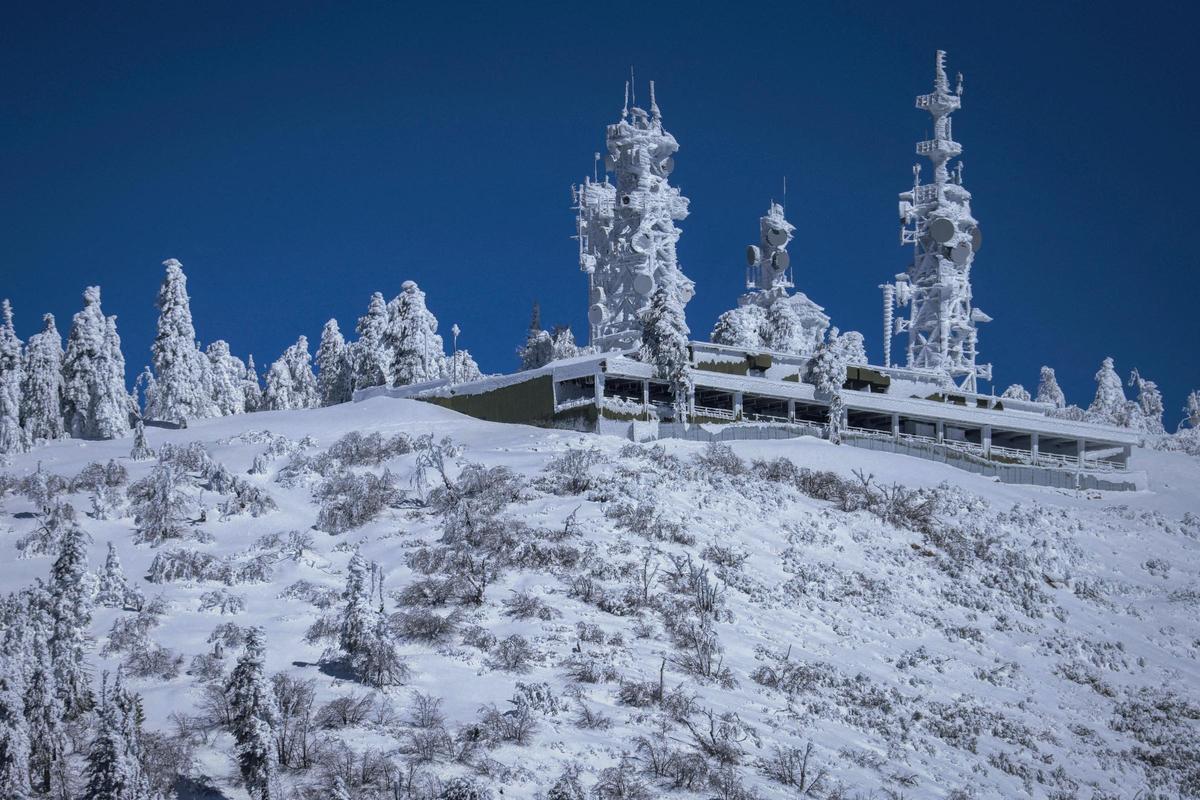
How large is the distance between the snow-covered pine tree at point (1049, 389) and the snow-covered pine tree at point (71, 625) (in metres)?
94.4

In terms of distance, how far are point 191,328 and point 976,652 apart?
52540 mm

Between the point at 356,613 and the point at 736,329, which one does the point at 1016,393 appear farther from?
the point at 356,613

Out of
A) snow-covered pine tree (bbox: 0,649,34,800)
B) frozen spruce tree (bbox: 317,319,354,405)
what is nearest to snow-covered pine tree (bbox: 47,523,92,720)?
snow-covered pine tree (bbox: 0,649,34,800)

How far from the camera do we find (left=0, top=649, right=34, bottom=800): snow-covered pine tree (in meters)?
24.2

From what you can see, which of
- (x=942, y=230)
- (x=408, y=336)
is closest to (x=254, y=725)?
(x=408, y=336)

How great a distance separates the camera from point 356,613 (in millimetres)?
32906

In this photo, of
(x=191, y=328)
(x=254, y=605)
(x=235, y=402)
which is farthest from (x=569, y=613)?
(x=235, y=402)

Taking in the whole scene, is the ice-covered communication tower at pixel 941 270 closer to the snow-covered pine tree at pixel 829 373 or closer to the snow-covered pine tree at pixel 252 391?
the snow-covered pine tree at pixel 829 373

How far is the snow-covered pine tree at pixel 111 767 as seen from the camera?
947 inches

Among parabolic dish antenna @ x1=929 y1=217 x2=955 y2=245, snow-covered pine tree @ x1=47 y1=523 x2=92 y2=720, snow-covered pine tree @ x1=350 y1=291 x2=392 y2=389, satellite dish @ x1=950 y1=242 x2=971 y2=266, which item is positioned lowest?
snow-covered pine tree @ x1=47 y1=523 x2=92 y2=720

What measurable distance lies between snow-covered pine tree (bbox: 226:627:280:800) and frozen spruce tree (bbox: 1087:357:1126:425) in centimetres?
8728

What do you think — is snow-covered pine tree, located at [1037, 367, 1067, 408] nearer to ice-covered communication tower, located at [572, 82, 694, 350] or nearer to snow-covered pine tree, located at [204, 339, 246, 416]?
ice-covered communication tower, located at [572, 82, 694, 350]

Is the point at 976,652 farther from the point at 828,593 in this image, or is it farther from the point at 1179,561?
the point at 1179,561

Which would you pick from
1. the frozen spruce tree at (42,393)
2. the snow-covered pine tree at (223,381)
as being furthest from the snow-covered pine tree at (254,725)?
the snow-covered pine tree at (223,381)
